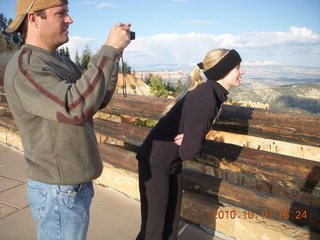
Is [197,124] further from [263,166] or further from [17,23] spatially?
[17,23]

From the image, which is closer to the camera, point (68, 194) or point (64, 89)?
point (64, 89)

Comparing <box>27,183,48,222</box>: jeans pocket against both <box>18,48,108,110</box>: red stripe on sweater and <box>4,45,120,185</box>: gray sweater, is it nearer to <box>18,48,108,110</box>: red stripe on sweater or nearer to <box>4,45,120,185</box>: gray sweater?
<box>4,45,120,185</box>: gray sweater

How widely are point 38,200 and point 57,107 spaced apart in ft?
2.05

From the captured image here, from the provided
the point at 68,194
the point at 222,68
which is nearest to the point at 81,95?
the point at 68,194

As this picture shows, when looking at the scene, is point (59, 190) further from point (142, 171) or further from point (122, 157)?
point (122, 157)

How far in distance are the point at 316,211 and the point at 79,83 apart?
2253 millimetres

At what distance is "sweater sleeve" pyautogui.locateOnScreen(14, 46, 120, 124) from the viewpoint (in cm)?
132

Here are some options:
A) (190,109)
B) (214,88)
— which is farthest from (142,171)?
(214,88)

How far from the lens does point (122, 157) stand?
405 cm

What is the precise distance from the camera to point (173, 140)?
2275 millimetres
